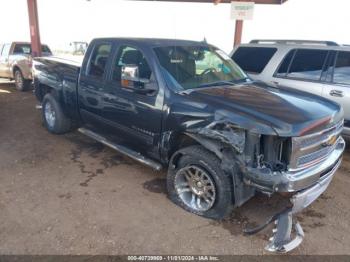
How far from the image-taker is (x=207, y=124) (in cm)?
320

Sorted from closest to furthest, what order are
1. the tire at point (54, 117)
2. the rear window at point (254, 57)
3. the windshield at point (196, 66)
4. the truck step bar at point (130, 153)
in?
the windshield at point (196, 66) → the truck step bar at point (130, 153) → the tire at point (54, 117) → the rear window at point (254, 57)

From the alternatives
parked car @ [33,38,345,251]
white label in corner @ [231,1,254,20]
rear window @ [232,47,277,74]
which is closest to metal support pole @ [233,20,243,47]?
white label in corner @ [231,1,254,20]

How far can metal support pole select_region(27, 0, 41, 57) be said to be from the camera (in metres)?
11.0

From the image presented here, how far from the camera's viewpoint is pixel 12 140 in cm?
586

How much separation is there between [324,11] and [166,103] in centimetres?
2072

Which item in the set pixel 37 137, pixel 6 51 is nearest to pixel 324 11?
pixel 6 51

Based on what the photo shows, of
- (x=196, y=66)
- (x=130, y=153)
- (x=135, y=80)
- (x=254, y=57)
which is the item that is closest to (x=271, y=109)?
(x=196, y=66)

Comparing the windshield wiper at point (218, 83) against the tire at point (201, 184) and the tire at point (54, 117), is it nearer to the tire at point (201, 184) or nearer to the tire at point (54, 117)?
the tire at point (201, 184)

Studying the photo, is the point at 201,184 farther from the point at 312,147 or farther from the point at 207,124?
the point at 312,147

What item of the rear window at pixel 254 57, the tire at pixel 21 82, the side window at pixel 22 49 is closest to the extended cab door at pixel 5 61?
the side window at pixel 22 49

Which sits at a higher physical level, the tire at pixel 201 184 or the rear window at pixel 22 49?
the rear window at pixel 22 49

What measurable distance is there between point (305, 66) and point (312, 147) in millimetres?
2873

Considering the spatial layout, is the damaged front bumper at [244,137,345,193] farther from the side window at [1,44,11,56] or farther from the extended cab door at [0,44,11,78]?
the side window at [1,44,11,56]

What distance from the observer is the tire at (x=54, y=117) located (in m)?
5.79
